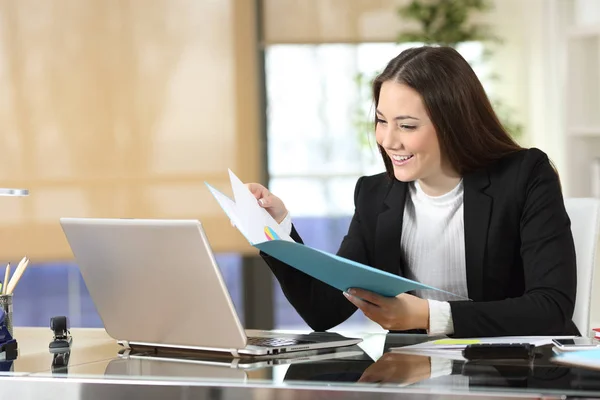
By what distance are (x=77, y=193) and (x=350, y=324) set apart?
177 cm

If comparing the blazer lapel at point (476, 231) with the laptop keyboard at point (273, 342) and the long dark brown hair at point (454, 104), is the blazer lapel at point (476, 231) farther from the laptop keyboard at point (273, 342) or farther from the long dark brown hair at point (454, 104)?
the laptop keyboard at point (273, 342)

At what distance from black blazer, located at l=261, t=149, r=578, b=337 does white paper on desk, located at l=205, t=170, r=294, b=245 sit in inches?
8.7

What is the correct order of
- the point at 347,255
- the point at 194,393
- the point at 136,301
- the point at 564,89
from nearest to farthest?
the point at 194,393 → the point at 136,301 → the point at 347,255 → the point at 564,89

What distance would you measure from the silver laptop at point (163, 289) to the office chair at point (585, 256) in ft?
2.78

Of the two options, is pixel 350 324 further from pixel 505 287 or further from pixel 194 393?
pixel 194 393

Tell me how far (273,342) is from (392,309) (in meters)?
0.25

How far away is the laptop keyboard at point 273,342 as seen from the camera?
5.43 feet

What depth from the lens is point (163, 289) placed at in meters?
1.62

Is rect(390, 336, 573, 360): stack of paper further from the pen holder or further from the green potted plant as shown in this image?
the green potted plant

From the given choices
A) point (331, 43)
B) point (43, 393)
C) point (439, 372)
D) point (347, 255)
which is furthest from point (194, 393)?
point (331, 43)

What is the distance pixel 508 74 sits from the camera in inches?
207

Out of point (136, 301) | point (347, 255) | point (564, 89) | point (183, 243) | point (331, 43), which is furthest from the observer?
point (331, 43)

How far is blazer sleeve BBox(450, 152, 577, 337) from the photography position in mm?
1909

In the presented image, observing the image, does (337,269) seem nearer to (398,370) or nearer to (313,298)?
(398,370)
